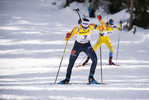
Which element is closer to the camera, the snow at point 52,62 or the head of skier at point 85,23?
the snow at point 52,62

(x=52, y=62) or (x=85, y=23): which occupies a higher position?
(x=85, y=23)

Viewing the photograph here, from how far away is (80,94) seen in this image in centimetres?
459

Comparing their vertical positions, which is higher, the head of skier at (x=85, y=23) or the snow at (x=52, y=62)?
the head of skier at (x=85, y=23)

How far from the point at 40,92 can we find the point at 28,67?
14.6 feet

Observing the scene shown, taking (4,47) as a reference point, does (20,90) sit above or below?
above

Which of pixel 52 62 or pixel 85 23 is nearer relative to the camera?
pixel 85 23

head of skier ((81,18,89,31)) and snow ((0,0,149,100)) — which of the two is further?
head of skier ((81,18,89,31))

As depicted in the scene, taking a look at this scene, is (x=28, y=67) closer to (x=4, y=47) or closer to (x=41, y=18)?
(x=4, y=47)

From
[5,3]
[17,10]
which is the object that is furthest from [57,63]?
[5,3]

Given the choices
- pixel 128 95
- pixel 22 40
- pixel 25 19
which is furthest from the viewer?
pixel 25 19

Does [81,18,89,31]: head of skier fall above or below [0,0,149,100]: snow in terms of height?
above

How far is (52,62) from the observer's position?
9680 millimetres

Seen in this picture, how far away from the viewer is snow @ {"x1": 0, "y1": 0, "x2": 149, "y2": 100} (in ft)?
15.5

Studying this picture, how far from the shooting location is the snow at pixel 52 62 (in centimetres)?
472
